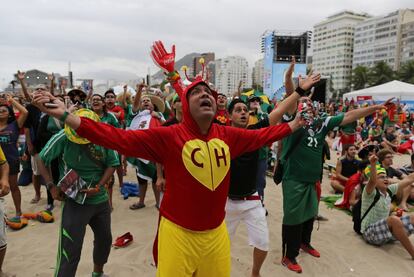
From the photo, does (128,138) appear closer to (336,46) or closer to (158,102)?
(158,102)

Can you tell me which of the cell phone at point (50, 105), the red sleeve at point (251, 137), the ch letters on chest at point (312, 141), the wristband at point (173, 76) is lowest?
the ch letters on chest at point (312, 141)

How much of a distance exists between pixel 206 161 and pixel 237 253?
266cm

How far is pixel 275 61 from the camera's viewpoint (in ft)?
88.7

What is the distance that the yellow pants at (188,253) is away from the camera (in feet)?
6.52

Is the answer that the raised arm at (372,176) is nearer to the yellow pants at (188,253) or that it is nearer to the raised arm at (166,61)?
the raised arm at (166,61)

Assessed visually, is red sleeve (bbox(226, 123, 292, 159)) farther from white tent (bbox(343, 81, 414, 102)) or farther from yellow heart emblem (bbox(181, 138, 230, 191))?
white tent (bbox(343, 81, 414, 102))

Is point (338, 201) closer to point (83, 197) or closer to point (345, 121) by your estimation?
point (345, 121)

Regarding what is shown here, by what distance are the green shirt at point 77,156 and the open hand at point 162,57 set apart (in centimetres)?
97

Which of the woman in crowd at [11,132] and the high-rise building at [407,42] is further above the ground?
the high-rise building at [407,42]

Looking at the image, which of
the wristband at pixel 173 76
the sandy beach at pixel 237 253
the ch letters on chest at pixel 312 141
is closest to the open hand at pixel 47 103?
the wristband at pixel 173 76

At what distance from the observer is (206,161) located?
6.62 feet

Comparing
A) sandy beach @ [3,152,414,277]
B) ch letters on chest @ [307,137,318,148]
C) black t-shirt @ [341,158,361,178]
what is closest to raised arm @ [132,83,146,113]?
sandy beach @ [3,152,414,277]

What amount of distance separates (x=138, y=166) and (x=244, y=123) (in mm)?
2650

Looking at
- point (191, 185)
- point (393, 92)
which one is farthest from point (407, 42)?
point (191, 185)
